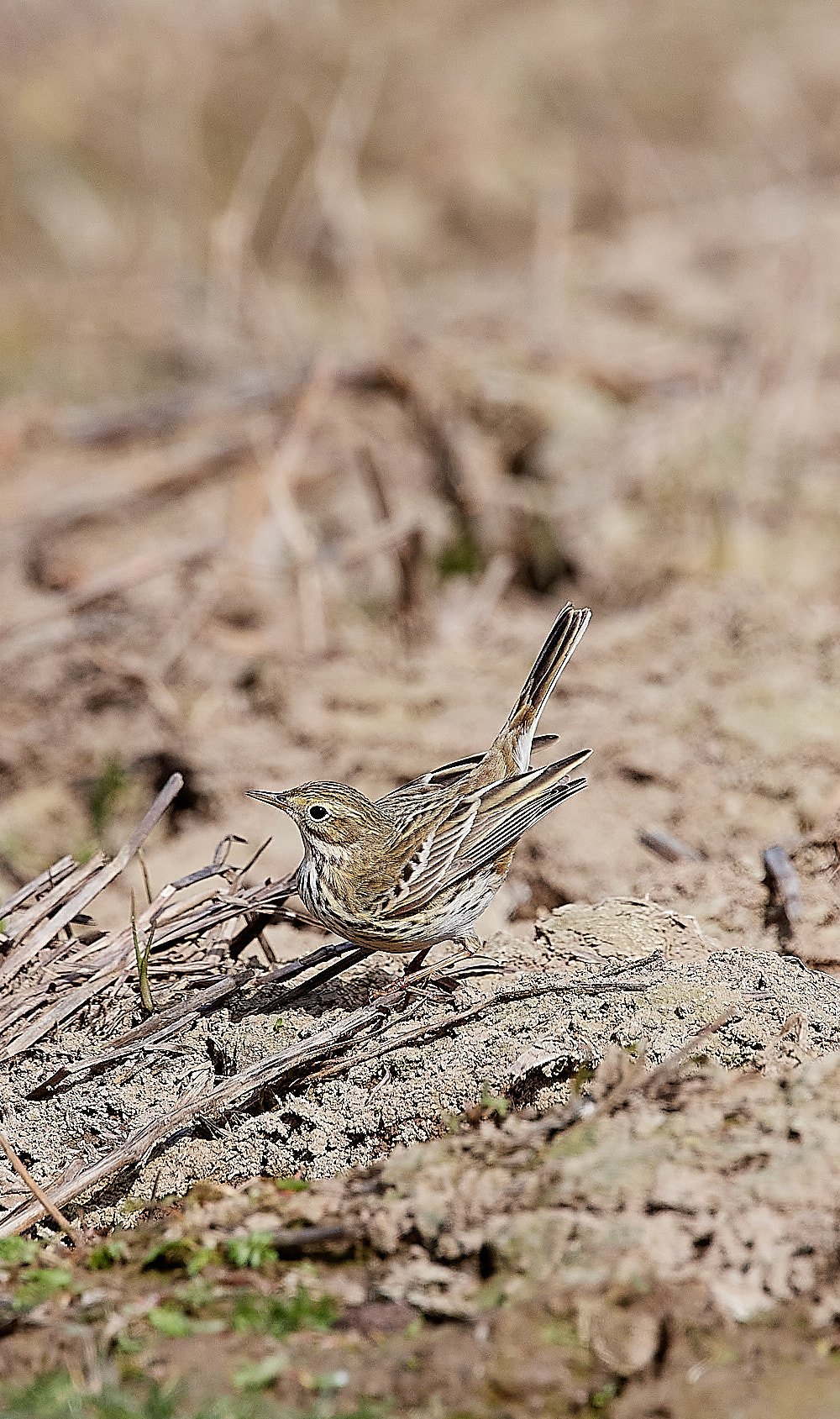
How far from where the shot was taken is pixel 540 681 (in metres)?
4.05

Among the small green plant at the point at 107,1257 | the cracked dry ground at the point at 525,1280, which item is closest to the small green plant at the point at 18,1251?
the cracked dry ground at the point at 525,1280

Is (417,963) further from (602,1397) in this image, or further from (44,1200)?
(602,1397)

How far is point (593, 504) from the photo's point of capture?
7742 millimetres

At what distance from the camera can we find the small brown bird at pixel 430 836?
3.54 meters

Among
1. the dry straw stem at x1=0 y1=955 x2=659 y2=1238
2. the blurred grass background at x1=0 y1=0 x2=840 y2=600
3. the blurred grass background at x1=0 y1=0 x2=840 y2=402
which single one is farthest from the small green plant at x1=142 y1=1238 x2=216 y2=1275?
the blurred grass background at x1=0 y1=0 x2=840 y2=402

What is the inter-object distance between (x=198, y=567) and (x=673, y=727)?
9.81ft

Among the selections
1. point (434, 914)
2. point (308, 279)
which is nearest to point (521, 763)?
point (434, 914)

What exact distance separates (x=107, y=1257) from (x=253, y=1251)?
36 cm

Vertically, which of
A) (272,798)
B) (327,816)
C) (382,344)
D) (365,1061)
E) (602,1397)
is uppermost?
(382,344)

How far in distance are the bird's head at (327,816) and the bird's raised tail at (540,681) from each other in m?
0.54

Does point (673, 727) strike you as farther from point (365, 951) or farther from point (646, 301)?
point (646, 301)

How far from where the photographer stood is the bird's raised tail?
3.97 meters

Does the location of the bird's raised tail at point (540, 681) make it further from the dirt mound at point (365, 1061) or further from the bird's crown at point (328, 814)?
the dirt mound at point (365, 1061)

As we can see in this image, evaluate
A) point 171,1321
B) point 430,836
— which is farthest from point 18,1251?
point 430,836
